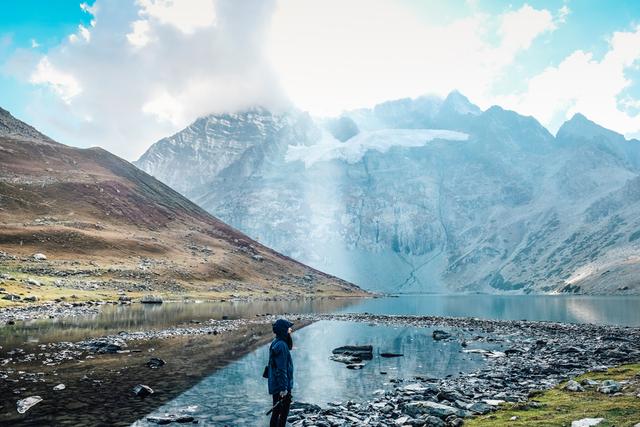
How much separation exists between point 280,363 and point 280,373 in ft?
1.20

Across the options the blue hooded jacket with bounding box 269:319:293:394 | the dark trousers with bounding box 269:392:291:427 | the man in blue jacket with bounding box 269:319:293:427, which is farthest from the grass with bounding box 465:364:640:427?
the blue hooded jacket with bounding box 269:319:293:394

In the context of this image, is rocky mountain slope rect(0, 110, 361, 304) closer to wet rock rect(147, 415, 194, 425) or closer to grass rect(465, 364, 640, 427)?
wet rock rect(147, 415, 194, 425)

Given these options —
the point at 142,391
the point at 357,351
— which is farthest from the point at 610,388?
the point at 357,351

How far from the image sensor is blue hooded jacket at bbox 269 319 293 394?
1811cm

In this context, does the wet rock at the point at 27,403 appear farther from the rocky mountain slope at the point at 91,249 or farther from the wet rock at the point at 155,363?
the rocky mountain slope at the point at 91,249

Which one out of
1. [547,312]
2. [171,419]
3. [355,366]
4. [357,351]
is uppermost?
[547,312]

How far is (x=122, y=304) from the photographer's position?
97.2m

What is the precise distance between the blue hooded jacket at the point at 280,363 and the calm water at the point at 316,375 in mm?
6689

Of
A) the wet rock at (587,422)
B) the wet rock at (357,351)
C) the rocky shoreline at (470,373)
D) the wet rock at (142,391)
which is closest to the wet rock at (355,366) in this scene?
the wet rock at (357,351)

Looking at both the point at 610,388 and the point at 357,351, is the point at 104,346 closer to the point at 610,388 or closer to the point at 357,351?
the point at 357,351

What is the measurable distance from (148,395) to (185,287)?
4620 inches

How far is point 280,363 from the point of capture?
1823 centimetres

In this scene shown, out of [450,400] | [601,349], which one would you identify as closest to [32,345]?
[450,400]

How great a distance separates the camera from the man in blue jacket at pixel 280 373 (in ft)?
59.5
